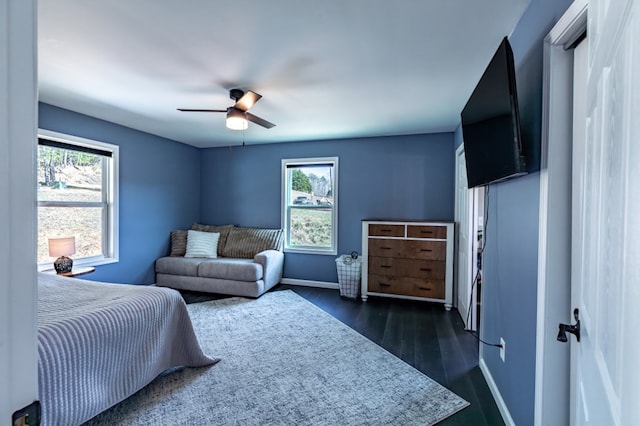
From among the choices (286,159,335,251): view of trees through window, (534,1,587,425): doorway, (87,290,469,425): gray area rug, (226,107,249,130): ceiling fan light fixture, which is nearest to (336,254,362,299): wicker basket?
(286,159,335,251): view of trees through window

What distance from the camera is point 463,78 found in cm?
244

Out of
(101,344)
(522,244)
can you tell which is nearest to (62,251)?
(101,344)

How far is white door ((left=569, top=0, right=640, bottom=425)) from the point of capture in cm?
46

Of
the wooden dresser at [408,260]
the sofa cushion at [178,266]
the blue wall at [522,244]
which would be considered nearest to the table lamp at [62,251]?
the sofa cushion at [178,266]

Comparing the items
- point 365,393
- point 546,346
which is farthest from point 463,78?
point 365,393

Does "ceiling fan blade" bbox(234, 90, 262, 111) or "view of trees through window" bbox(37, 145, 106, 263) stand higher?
"ceiling fan blade" bbox(234, 90, 262, 111)

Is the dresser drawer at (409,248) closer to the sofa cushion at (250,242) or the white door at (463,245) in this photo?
the white door at (463,245)

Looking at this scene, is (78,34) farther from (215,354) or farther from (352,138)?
(352,138)

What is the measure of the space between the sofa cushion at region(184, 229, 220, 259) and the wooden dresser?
94.2 inches

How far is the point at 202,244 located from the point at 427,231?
3.37 m

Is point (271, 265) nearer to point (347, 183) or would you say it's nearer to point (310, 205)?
point (310, 205)

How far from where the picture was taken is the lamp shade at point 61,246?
306 cm

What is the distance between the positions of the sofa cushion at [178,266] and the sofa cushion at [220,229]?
0.49 m

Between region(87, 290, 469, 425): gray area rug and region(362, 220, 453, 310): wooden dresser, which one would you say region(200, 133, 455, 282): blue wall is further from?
region(87, 290, 469, 425): gray area rug
